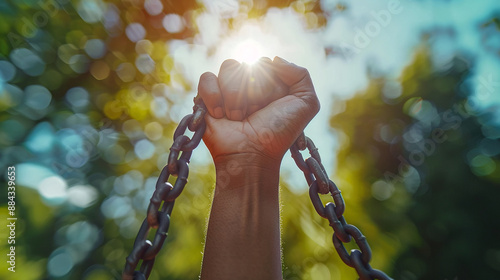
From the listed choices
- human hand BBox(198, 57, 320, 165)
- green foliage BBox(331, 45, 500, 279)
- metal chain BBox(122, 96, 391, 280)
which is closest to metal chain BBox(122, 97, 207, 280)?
metal chain BBox(122, 96, 391, 280)

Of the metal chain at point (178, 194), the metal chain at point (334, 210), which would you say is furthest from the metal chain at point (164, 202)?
the metal chain at point (334, 210)

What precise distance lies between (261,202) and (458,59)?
10.5 m

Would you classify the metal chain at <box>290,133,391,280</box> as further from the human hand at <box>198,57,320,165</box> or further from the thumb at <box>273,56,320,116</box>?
the thumb at <box>273,56,320,116</box>

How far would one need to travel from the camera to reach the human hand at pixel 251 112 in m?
1.77

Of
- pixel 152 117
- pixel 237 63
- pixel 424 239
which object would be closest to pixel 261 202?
pixel 237 63

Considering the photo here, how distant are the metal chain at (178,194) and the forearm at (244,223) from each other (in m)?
0.23

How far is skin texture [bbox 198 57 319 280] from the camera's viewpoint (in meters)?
1.57

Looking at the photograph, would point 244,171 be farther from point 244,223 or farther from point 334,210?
point 334,210

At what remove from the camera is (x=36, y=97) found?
20.2ft

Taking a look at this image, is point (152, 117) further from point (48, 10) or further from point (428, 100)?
point (428, 100)

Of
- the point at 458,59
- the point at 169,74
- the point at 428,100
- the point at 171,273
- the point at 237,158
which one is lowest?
the point at 237,158

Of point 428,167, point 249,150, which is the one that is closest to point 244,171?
point 249,150

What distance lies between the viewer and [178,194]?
136 cm

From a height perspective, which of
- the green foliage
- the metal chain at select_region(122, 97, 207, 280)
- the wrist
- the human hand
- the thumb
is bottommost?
the metal chain at select_region(122, 97, 207, 280)
